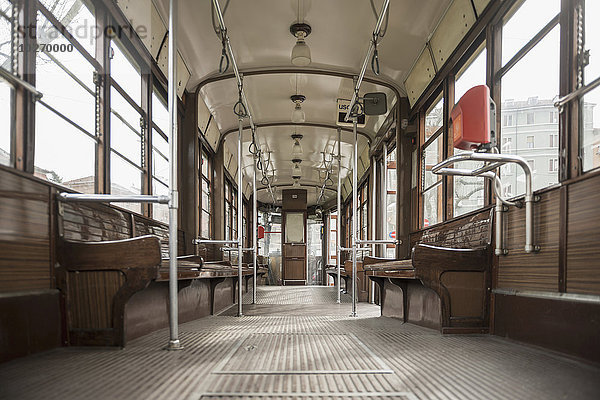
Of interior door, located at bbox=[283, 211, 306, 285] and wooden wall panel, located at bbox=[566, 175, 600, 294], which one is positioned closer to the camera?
wooden wall panel, located at bbox=[566, 175, 600, 294]

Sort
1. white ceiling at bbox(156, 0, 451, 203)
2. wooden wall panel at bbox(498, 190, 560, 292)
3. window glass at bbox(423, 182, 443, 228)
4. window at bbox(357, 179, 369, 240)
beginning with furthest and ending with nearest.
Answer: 1. window at bbox(357, 179, 369, 240)
2. window glass at bbox(423, 182, 443, 228)
3. white ceiling at bbox(156, 0, 451, 203)
4. wooden wall panel at bbox(498, 190, 560, 292)

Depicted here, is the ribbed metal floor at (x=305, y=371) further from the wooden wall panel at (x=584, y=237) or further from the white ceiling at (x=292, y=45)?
the white ceiling at (x=292, y=45)

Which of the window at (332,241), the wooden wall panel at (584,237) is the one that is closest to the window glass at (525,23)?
the wooden wall panel at (584,237)

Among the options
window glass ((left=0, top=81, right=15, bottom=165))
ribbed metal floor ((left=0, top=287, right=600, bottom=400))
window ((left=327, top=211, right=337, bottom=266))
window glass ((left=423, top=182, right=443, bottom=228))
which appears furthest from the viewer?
window ((left=327, top=211, right=337, bottom=266))

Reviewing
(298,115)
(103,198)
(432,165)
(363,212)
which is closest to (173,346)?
(103,198)

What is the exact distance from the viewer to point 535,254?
246 cm

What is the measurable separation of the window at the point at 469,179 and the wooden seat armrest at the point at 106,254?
2393 mm

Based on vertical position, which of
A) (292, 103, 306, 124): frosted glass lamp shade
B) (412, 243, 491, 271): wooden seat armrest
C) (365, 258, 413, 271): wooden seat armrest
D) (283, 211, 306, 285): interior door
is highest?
(292, 103, 306, 124): frosted glass lamp shade

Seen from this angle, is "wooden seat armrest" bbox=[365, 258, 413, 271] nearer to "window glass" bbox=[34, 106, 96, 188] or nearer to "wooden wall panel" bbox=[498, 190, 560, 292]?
"wooden wall panel" bbox=[498, 190, 560, 292]

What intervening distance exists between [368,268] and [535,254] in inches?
88.6

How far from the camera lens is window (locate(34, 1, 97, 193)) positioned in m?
2.51

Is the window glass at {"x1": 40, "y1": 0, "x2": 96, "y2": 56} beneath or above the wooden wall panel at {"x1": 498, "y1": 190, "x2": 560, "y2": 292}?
above

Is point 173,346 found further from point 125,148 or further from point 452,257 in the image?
point 125,148

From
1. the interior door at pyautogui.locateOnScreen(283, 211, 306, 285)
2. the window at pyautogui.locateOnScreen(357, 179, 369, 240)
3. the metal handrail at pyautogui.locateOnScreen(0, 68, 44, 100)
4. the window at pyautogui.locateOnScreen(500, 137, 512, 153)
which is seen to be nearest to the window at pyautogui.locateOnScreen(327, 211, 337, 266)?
the interior door at pyautogui.locateOnScreen(283, 211, 306, 285)
